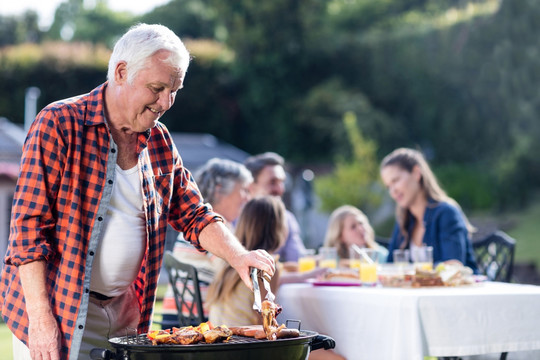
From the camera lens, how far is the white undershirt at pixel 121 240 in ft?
7.69

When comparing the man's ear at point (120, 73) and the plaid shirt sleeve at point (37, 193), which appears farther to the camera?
the man's ear at point (120, 73)

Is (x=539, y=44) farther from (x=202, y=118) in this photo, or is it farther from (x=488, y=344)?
(x=488, y=344)

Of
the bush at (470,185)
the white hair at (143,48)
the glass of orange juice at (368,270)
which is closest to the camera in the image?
the white hair at (143,48)

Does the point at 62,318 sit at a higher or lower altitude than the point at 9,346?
higher

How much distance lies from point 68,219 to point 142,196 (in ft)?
0.87

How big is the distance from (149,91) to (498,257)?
3.31 meters

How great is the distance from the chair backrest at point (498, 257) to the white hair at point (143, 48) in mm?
3090

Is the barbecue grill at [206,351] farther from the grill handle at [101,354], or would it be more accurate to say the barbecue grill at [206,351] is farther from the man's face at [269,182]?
the man's face at [269,182]

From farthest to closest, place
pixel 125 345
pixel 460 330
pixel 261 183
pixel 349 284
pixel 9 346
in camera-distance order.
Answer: pixel 9 346 < pixel 261 183 < pixel 349 284 < pixel 460 330 < pixel 125 345

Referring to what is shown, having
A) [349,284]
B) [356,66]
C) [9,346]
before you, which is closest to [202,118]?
[356,66]

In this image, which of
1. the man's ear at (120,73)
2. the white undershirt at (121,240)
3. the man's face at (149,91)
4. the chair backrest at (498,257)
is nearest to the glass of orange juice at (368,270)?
the chair backrest at (498,257)

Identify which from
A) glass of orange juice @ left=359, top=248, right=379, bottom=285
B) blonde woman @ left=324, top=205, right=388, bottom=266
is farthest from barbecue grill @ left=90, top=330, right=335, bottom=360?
blonde woman @ left=324, top=205, right=388, bottom=266

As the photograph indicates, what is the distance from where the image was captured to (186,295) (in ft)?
13.7

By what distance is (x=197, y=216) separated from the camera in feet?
8.74
